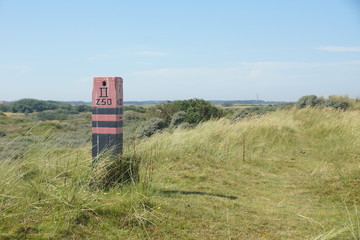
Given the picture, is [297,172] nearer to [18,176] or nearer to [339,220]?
[339,220]

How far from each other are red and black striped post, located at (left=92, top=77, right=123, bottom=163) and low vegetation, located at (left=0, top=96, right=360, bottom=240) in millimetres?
268

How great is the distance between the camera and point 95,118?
599 cm

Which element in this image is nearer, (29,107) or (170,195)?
(170,195)

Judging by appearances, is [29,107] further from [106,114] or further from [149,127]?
[106,114]

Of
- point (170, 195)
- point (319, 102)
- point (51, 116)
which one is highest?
point (319, 102)

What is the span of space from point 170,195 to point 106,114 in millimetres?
1477

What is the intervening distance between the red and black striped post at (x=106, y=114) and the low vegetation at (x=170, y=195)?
27 cm

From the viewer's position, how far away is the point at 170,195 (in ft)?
20.0

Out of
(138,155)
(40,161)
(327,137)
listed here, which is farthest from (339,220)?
(327,137)

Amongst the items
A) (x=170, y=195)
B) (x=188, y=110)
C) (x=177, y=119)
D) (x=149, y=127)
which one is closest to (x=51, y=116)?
(x=188, y=110)

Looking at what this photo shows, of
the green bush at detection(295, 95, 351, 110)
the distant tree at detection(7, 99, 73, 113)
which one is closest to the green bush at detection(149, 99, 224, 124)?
the green bush at detection(295, 95, 351, 110)

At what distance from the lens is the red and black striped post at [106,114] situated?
233 inches

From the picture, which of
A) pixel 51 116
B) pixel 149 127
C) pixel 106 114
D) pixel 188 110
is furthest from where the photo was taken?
pixel 51 116

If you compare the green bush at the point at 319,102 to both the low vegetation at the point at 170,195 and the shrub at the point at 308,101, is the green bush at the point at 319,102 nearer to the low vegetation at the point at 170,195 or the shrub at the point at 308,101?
the shrub at the point at 308,101
